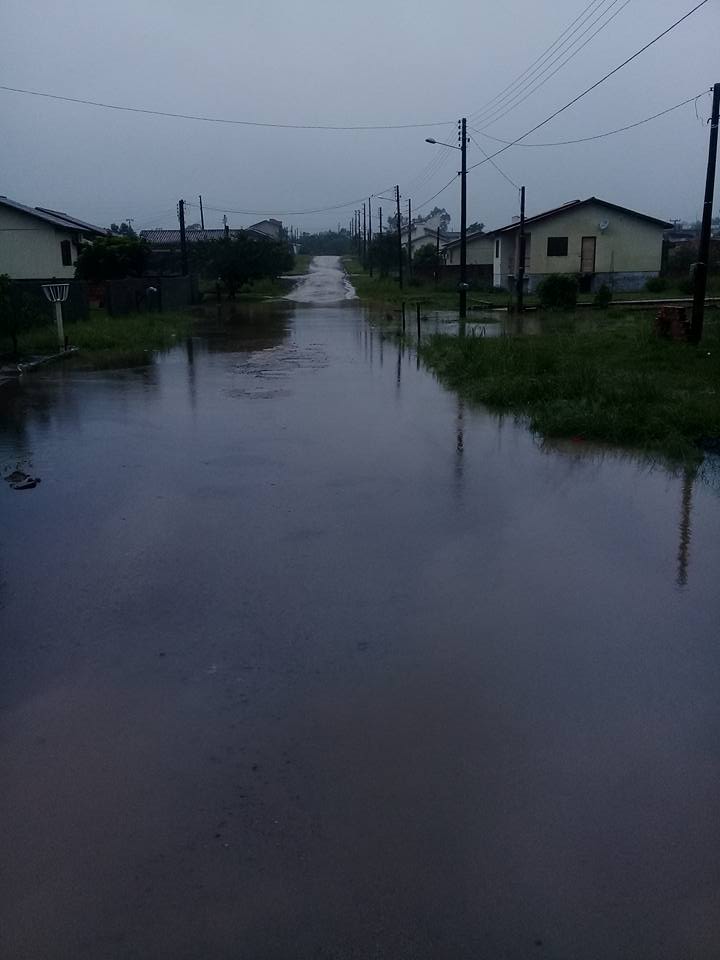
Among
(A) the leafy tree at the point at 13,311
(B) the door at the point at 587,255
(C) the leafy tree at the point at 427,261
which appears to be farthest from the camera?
(C) the leafy tree at the point at 427,261

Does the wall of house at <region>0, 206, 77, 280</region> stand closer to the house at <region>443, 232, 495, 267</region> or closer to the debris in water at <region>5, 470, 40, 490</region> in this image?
the house at <region>443, 232, 495, 267</region>

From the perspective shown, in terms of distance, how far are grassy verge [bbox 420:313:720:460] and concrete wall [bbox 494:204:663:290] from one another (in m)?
29.1

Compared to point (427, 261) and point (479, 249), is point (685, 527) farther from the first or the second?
point (427, 261)

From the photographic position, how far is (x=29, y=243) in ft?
139

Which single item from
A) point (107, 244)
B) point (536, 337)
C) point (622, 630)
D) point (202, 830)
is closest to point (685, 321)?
point (536, 337)

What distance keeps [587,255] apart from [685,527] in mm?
45704

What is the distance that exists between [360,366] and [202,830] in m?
17.7

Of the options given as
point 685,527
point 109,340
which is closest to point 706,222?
point 685,527

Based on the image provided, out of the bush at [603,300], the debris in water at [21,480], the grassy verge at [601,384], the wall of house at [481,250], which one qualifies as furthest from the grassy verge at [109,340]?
the wall of house at [481,250]

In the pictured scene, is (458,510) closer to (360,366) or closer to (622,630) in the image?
(622,630)

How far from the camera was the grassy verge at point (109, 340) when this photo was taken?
22.8 meters

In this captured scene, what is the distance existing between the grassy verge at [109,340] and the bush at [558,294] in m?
15.5

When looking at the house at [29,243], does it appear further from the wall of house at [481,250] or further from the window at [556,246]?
the wall of house at [481,250]

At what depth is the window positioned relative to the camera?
50.6 m
